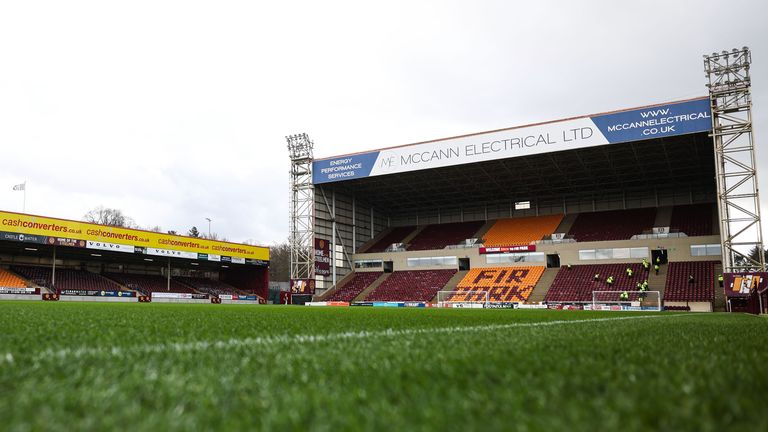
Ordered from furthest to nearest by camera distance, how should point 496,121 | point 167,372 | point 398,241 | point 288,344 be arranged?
1. point 398,241
2. point 496,121
3. point 288,344
4. point 167,372

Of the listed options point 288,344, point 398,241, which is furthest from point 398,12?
point 398,241

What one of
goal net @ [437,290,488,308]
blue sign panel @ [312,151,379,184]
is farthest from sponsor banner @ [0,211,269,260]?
goal net @ [437,290,488,308]

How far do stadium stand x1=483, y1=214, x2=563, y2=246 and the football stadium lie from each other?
211 mm

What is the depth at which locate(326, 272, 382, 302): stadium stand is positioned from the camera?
3844 cm

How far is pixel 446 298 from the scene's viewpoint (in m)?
35.3

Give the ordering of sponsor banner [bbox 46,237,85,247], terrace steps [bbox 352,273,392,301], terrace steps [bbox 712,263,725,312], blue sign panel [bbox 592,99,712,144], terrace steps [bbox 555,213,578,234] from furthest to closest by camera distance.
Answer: terrace steps [bbox 555,213,578,234]
terrace steps [bbox 352,273,392,301]
sponsor banner [bbox 46,237,85,247]
terrace steps [bbox 712,263,725,312]
blue sign panel [bbox 592,99,712,144]

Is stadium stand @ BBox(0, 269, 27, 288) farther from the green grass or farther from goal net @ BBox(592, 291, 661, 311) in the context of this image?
the green grass

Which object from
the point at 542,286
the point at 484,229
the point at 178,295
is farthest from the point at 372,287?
the point at 178,295

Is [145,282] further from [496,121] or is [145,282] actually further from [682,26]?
[682,26]

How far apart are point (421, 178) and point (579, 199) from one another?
13829mm

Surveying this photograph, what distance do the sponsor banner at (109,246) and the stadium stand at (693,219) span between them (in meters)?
36.3

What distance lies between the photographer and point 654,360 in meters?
2.39

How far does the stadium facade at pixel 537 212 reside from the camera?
28.1 m

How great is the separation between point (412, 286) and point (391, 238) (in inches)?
325
